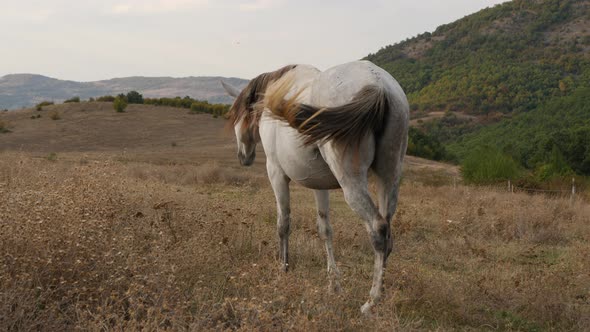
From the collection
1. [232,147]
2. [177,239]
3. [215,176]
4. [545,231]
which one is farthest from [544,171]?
[177,239]

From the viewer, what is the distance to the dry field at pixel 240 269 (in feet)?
12.0

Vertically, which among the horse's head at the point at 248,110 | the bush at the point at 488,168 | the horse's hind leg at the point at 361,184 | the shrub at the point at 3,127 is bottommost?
the bush at the point at 488,168

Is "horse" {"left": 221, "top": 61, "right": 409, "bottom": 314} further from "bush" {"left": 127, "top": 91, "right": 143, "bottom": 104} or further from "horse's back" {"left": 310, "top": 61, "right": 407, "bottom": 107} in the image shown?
"bush" {"left": 127, "top": 91, "right": 143, "bottom": 104}

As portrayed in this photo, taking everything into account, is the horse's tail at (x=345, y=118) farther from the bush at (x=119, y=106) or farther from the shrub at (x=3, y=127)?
the bush at (x=119, y=106)

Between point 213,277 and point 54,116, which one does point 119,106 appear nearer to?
point 54,116

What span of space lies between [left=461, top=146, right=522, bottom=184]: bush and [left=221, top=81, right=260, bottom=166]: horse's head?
62.1 feet

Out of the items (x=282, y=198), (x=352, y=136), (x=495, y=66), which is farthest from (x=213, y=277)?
(x=495, y=66)

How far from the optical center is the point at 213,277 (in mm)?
4930

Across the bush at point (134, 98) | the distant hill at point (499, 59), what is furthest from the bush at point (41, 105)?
the distant hill at point (499, 59)

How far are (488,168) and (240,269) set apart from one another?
2154 cm

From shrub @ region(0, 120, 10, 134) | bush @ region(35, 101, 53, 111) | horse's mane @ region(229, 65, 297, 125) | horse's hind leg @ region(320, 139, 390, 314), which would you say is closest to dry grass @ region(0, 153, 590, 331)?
horse's hind leg @ region(320, 139, 390, 314)

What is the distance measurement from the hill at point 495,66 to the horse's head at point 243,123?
189ft

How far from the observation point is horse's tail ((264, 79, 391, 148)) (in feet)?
13.1

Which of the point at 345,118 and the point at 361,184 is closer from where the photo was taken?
the point at 345,118
